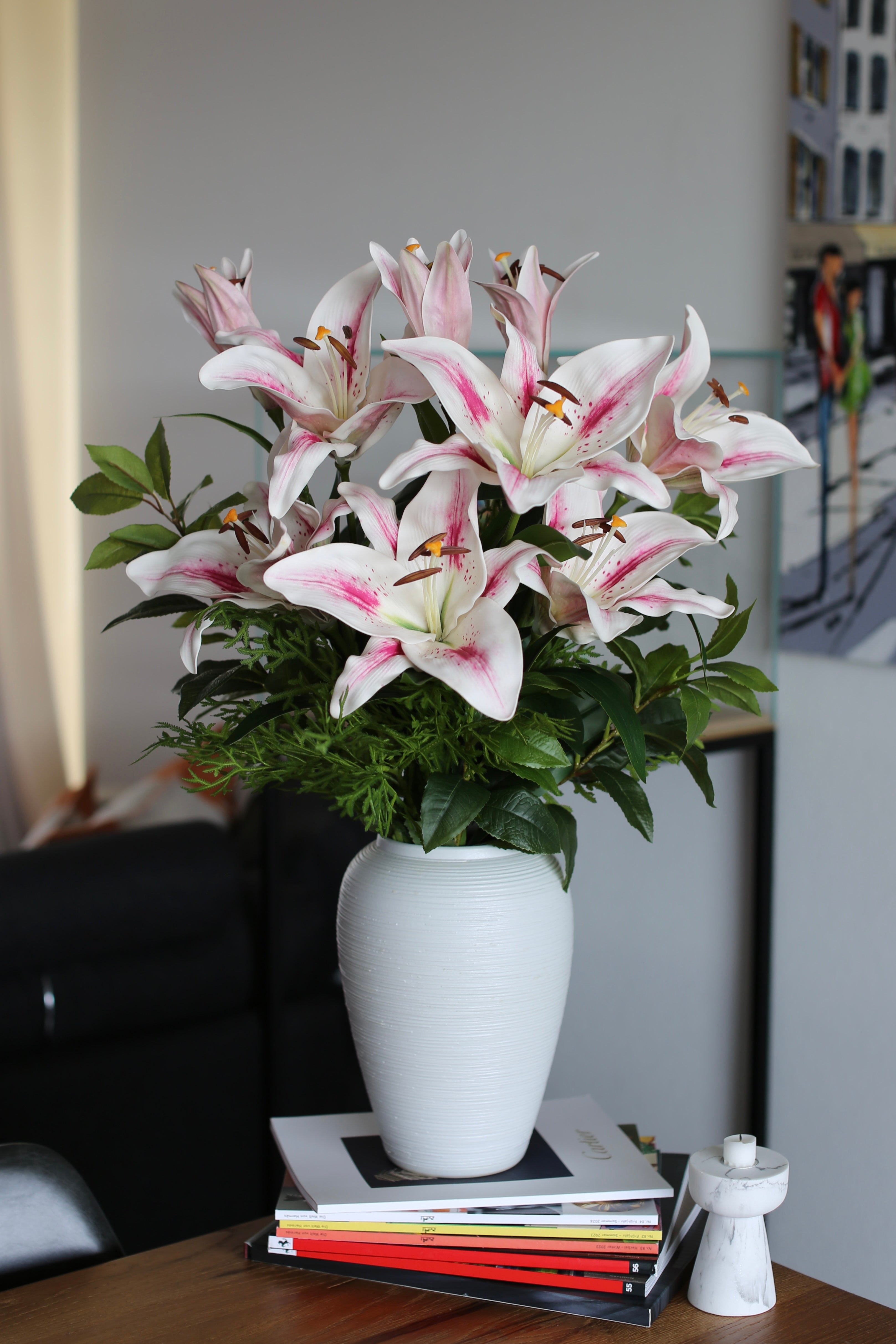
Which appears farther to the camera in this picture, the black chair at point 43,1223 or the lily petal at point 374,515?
the black chair at point 43,1223

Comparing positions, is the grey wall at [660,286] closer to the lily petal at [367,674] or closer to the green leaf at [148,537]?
the green leaf at [148,537]

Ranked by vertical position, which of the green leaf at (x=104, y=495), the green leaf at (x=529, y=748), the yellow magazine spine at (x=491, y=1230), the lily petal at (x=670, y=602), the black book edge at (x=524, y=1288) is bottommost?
the black book edge at (x=524, y=1288)

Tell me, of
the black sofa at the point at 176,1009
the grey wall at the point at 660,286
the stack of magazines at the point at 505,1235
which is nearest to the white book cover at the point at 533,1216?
the stack of magazines at the point at 505,1235

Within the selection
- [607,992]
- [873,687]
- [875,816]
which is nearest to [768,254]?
[873,687]

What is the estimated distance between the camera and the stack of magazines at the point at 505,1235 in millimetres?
798

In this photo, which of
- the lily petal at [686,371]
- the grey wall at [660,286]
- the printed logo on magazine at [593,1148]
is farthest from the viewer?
the grey wall at [660,286]

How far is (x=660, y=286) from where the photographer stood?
1.91 meters

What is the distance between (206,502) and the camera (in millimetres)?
2775

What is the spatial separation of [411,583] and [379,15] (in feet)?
6.37

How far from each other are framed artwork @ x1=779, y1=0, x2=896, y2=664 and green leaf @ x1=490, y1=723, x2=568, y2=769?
1.02 metres

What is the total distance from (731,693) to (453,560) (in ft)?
0.70

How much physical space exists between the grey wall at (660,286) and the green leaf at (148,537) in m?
0.89

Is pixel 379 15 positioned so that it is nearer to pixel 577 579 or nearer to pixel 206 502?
pixel 206 502

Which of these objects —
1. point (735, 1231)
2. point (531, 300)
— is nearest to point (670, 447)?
point (531, 300)
